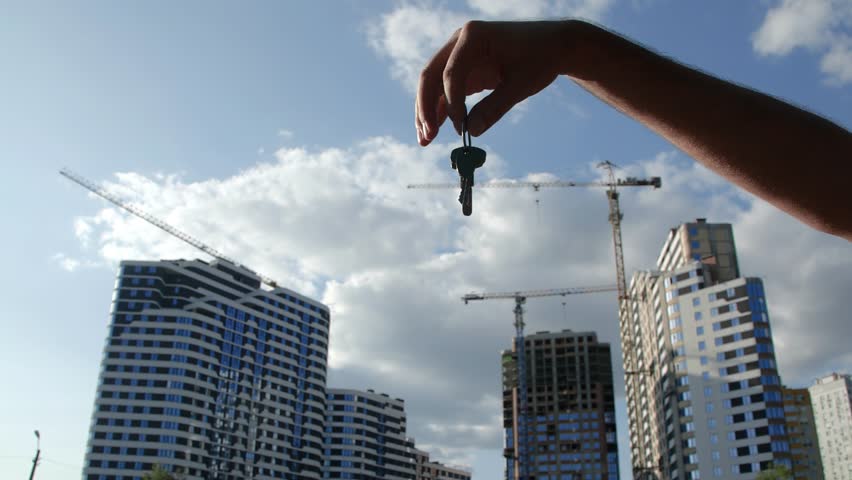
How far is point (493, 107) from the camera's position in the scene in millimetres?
2098

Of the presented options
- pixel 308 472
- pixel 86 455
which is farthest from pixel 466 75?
pixel 308 472

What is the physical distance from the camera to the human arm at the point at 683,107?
1763 mm

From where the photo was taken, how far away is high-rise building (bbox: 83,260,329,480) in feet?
446

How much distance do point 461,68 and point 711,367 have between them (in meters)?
124

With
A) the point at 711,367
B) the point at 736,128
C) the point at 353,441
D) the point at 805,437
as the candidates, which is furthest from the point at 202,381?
the point at 805,437

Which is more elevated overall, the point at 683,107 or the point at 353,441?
the point at 353,441

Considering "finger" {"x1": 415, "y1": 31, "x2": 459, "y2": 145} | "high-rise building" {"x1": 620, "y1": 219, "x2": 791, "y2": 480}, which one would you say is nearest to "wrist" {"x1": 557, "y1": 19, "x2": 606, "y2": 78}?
"finger" {"x1": 415, "y1": 31, "x2": 459, "y2": 145}

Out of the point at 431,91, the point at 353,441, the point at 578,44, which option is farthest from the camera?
the point at 353,441

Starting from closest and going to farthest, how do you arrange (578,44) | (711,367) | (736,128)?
Answer: (736,128) < (578,44) < (711,367)

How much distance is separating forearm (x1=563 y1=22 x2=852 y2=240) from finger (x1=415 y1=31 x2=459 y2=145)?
508mm

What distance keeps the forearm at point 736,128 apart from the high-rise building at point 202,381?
5772 inches

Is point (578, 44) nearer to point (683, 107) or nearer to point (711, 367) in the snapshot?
point (683, 107)

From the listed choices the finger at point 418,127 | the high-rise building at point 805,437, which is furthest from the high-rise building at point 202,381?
the finger at point 418,127

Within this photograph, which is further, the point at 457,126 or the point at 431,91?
the point at 431,91
